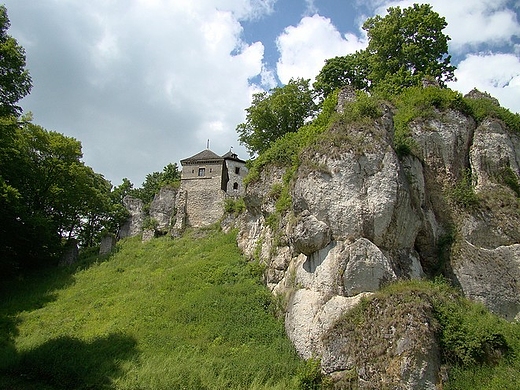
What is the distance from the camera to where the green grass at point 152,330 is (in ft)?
46.8

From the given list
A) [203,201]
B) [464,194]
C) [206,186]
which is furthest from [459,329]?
[206,186]

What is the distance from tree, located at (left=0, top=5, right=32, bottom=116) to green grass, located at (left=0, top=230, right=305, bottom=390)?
29.1 ft

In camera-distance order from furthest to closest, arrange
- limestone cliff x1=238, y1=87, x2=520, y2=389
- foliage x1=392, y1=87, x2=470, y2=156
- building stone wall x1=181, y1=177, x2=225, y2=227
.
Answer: building stone wall x1=181, y1=177, x2=225, y2=227 < foliage x1=392, y1=87, x2=470, y2=156 < limestone cliff x1=238, y1=87, x2=520, y2=389

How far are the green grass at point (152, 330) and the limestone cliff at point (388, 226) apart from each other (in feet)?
4.71

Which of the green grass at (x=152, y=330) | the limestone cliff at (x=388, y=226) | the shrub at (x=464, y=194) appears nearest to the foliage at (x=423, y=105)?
the limestone cliff at (x=388, y=226)

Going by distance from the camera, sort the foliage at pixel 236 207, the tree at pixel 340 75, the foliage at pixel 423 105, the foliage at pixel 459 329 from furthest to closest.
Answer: the tree at pixel 340 75
the foliage at pixel 236 207
the foliage at pixel 423 105
the foliage at pixel 459 329

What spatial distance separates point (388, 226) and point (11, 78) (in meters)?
15.2

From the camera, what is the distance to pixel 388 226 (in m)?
17.2

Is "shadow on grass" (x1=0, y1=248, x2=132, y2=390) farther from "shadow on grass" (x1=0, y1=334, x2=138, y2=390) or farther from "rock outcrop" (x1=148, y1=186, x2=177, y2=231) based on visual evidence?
"rock outcrop" (x1=148, y1=186, x2=177, y2=231)

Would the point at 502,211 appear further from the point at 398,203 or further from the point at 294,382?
the point at 294,382

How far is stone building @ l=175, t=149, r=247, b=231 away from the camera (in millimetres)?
37509

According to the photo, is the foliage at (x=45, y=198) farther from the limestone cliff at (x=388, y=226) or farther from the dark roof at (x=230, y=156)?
the limestone cliff at (x=388, y=226)

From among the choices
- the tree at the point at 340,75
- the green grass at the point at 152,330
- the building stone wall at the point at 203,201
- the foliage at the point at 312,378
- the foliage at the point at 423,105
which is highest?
the tree at the point at 340,75

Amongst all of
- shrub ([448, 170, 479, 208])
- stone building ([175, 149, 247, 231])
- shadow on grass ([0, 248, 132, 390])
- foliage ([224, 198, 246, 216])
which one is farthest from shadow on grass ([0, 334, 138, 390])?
stone building ([175, 149, 247, 231])
